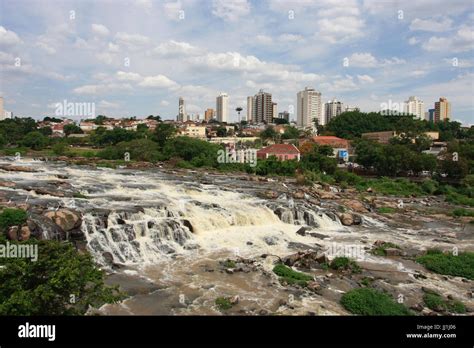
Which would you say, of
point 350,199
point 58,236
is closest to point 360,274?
point 58,236

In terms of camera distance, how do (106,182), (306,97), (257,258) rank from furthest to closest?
(306,97), (106,182), (257,258)

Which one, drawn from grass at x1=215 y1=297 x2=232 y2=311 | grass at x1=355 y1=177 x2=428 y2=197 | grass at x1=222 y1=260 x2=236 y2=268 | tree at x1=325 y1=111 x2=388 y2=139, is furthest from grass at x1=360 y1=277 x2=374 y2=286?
tree at x1=325 y1=111 x2=388 y2=139

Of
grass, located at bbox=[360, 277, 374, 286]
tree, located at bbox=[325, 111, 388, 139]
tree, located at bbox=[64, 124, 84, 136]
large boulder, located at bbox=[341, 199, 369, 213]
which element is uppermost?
tree, located at bbox=[325, 111, 388, 139]

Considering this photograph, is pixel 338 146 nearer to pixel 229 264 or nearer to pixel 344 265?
pixel 344 265

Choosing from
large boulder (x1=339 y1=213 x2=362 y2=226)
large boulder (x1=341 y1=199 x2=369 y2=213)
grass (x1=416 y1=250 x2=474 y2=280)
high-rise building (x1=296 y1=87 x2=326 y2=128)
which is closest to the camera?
grass (x1=416 y1=250 x2=474 y2=280)

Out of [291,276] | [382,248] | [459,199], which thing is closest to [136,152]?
[459,199]

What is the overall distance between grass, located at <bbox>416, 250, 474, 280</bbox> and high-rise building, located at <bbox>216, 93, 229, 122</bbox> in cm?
10176

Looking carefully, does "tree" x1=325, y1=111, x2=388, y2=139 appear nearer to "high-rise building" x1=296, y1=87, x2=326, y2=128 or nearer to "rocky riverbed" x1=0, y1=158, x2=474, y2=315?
"high-rise building" x1=296, y1=87, x2=326, y2=128

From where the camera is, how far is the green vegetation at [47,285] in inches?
233

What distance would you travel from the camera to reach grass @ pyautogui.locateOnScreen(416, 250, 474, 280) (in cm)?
1201

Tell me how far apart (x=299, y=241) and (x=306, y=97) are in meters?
99.2
